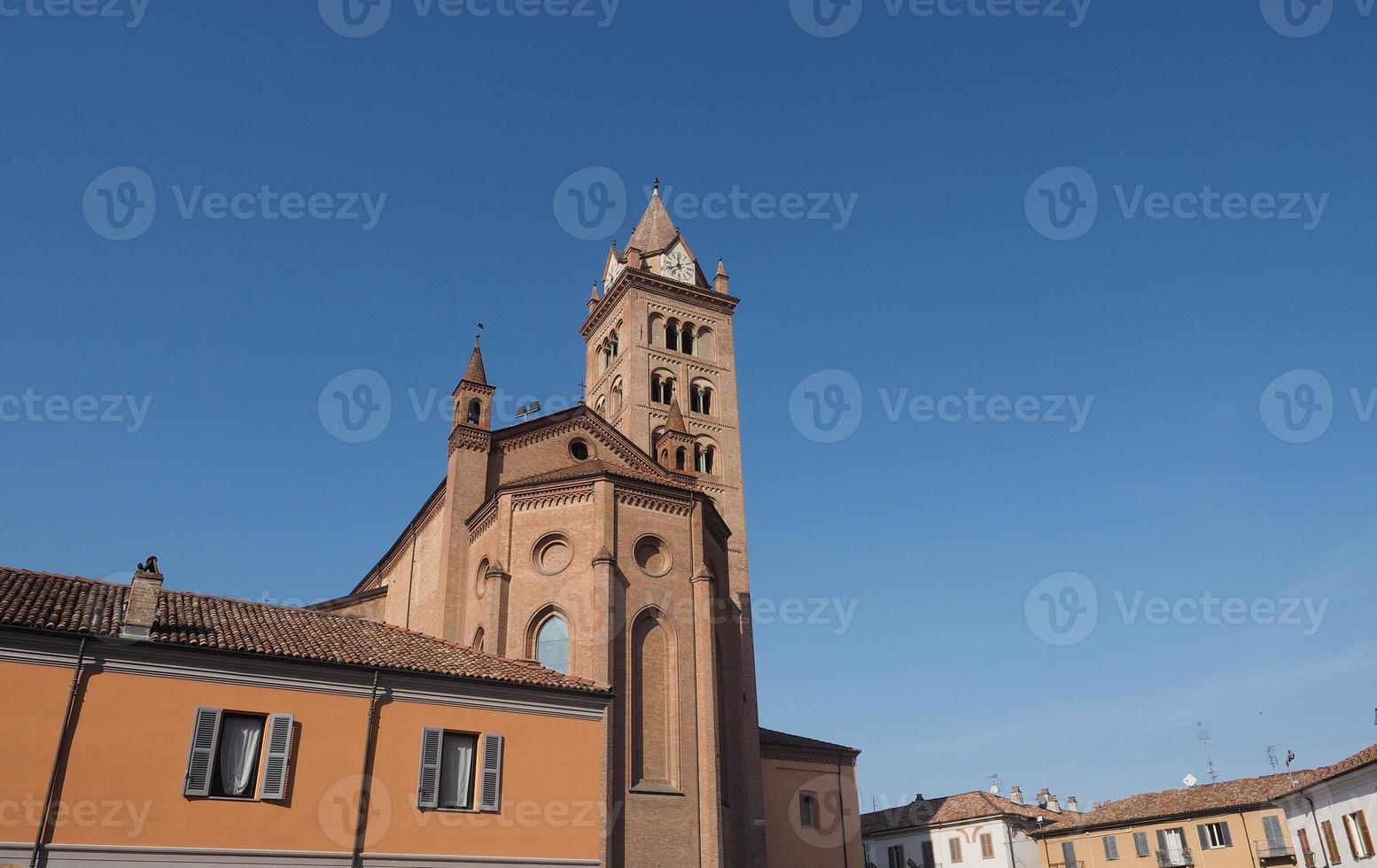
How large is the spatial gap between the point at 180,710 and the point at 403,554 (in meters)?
21.6

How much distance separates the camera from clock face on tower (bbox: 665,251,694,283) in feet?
167

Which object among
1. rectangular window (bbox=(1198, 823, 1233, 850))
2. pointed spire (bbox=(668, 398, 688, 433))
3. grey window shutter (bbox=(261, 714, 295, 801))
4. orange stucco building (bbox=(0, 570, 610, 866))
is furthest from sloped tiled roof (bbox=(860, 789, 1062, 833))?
grey window shutter (bbox=(261, 714, 295, 801))

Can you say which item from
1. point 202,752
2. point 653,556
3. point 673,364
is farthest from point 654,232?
point 202,752

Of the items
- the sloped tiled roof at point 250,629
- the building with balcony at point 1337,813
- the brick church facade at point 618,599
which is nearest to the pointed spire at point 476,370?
the brick church facade at point 618,599

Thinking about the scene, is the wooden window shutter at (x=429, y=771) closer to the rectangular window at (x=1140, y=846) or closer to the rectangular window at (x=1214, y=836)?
the rectangular window at (x=1214, y=836)

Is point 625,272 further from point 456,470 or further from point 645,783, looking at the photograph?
point 645,783

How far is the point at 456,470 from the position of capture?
32219 millimetres

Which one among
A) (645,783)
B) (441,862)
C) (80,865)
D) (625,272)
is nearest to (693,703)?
(645,783)

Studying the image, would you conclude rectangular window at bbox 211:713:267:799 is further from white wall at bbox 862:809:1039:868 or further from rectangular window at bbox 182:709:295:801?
white wall at bbox 862:809:1039:868

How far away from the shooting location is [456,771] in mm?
17859

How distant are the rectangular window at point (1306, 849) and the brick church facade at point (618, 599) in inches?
672

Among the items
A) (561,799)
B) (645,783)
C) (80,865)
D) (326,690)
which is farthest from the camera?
(645,783)

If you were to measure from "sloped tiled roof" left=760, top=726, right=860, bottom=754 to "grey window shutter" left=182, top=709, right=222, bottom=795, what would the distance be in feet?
89.1

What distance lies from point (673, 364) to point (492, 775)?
31.4 metres
